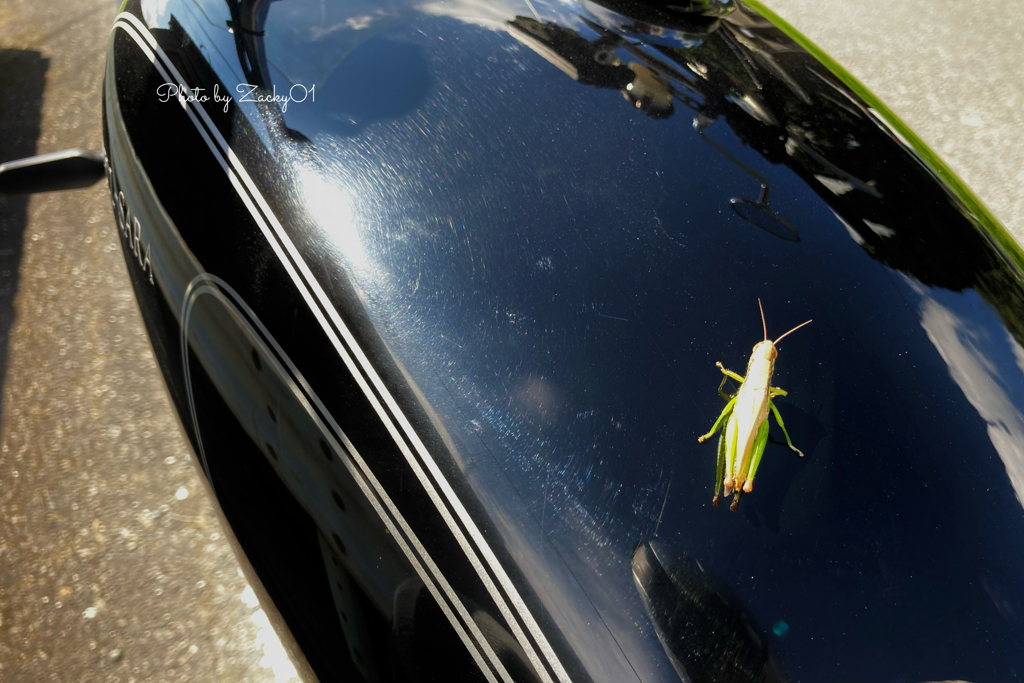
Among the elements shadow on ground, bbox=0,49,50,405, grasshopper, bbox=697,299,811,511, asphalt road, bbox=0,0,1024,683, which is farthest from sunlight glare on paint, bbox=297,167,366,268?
shadow on ground, bbox=0,49,50,405

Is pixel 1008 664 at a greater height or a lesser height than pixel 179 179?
A: greater

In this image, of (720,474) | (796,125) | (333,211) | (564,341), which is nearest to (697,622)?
(720,474)

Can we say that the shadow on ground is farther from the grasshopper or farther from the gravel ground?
the gravel ground

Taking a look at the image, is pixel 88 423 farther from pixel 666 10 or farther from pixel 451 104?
pixel 666 10

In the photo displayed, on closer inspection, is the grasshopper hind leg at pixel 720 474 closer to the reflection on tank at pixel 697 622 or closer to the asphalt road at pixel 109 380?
the reflection on tank at pixel 697 622

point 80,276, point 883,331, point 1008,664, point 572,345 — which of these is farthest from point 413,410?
point 80,276

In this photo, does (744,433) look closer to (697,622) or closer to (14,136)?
(697,622)

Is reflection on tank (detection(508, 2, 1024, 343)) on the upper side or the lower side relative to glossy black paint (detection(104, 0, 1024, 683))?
upper
